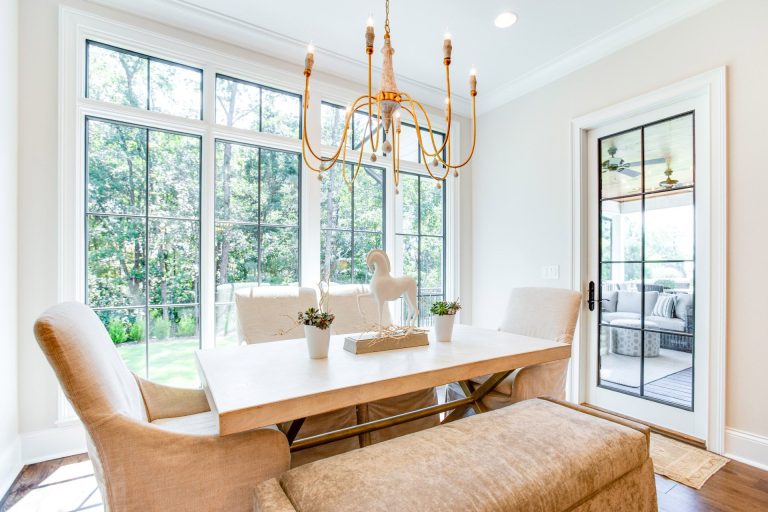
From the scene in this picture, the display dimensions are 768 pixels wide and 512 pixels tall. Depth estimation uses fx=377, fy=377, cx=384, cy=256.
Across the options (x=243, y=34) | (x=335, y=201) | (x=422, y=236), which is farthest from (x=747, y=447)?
(x=243, y=34)

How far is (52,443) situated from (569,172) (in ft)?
13.4

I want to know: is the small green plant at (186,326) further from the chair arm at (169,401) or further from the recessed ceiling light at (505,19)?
the recessed ceiling light at (505,19)

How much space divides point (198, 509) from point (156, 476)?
0.49 ft

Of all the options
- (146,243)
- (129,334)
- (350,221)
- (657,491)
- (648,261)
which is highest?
(350,221)

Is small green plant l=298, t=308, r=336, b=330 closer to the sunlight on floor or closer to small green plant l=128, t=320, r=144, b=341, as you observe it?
the sunlight on floor

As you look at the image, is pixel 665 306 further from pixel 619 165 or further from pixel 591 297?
pixel 619 165

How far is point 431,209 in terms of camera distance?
3.95 m

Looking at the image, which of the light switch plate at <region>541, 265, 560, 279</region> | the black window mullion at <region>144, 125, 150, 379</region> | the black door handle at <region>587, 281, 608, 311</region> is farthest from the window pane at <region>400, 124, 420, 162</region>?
the black window mullion at <region>144, 125, 150, 379</region>

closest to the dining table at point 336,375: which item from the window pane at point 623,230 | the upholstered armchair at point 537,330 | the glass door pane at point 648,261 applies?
the upholstered armchair at point 537,330

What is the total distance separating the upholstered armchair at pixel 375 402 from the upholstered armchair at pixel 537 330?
32 centimetres

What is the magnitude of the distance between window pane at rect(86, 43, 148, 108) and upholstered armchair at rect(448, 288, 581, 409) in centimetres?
286

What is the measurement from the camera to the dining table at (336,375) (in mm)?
1092

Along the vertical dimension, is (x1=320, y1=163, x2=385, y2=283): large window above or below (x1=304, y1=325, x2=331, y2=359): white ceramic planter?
above

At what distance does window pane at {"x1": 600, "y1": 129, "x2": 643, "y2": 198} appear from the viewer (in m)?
2.84
